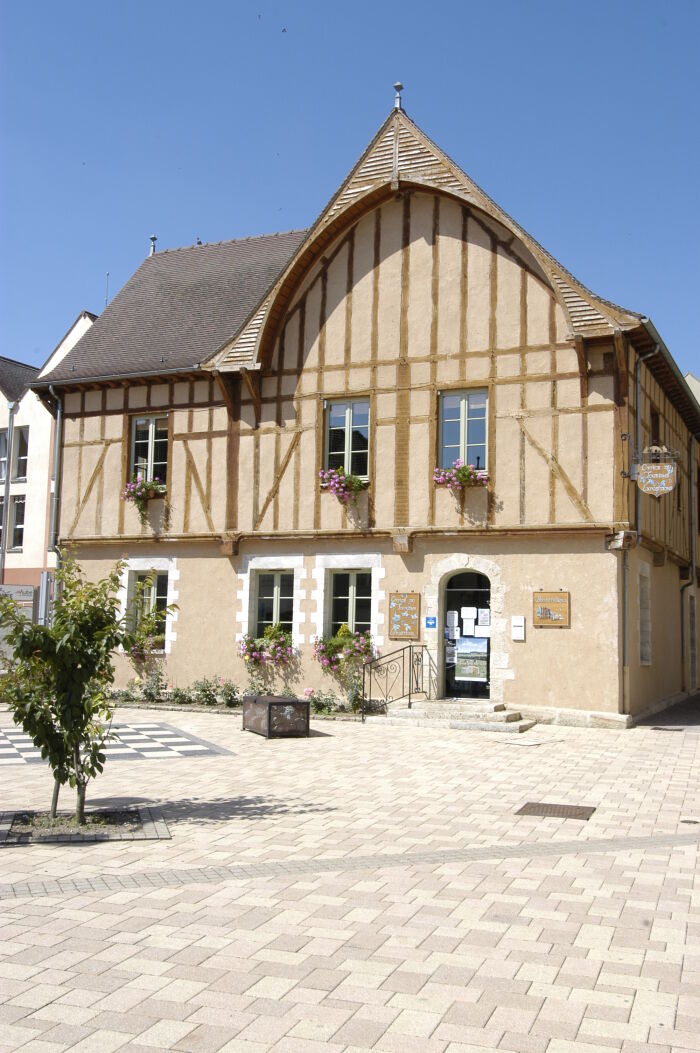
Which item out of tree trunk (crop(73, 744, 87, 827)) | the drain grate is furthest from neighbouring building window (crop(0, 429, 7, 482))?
the drain grate

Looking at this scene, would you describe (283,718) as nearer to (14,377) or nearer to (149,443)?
(149,443)

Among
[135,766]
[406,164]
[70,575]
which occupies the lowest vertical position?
[135,766]

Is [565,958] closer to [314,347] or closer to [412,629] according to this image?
[412,629]

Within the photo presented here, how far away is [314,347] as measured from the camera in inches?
650

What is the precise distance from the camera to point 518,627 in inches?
574

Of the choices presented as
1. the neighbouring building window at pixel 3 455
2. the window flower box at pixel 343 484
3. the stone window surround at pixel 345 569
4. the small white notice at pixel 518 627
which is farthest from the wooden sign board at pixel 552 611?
the neighbouring building window at pixel 3 455

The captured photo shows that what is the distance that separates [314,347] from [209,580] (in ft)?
14.3

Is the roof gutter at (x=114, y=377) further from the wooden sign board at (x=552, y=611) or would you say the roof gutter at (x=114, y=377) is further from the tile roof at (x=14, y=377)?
the tile roof at (x=14, y=377)

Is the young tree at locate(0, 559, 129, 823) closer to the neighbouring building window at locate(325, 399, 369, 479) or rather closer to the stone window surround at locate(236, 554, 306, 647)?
the stone window surround at locate(236, 554, 306, 647)

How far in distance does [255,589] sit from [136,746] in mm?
5515

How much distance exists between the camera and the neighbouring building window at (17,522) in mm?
29188

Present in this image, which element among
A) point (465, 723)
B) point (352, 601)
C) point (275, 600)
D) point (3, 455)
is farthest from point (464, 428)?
point (3, 455)

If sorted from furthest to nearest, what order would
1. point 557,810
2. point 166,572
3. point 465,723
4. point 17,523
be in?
1. point 17,523
2. point 166,572
3. point 465,723
4. point 557,810

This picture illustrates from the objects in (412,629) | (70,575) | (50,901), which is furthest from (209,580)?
(50,901)
